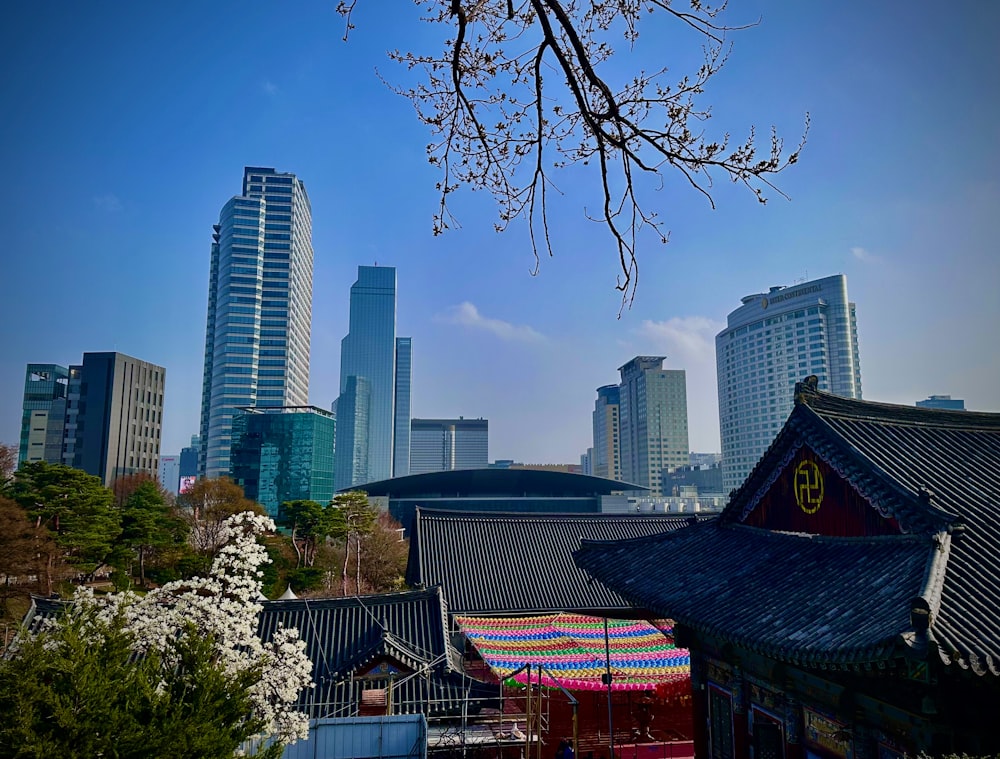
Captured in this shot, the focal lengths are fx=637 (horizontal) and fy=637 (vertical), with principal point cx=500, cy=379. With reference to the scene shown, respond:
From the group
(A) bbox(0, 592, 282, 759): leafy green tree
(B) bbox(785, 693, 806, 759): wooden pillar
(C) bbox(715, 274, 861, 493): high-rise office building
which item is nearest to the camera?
(A) bbox(0, 592, 282, 759): leafy green tree

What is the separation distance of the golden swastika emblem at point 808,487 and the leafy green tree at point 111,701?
8.81 metres

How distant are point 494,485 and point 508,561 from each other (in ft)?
134

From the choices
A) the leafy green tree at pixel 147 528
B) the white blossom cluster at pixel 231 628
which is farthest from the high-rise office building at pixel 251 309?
the white blossom cluster at pixel 231 628

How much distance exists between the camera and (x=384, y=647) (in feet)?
53.9

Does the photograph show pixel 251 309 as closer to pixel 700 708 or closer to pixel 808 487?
pixel 700 708

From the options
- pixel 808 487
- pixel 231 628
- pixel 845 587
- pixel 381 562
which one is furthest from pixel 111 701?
pixel 381 562

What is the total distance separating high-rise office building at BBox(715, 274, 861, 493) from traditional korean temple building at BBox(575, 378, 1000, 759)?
84.5m

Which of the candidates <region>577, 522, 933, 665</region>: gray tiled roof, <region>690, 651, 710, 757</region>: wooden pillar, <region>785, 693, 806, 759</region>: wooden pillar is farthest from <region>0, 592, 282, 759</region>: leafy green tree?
<region>690, 651, 710, 757</region>: wooden pillar

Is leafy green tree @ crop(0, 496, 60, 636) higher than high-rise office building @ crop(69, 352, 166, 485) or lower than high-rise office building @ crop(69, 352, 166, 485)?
lower

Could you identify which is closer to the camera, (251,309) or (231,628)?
(231,628)

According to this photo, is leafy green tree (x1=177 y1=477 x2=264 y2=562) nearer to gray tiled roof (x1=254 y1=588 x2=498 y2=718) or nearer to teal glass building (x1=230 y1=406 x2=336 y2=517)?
teal glass building (x1=230 y1=406 x2=336 y2=517)

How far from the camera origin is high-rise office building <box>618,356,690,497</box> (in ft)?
486

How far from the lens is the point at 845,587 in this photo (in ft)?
27.1

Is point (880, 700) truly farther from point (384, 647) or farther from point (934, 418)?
point (384, 647)
